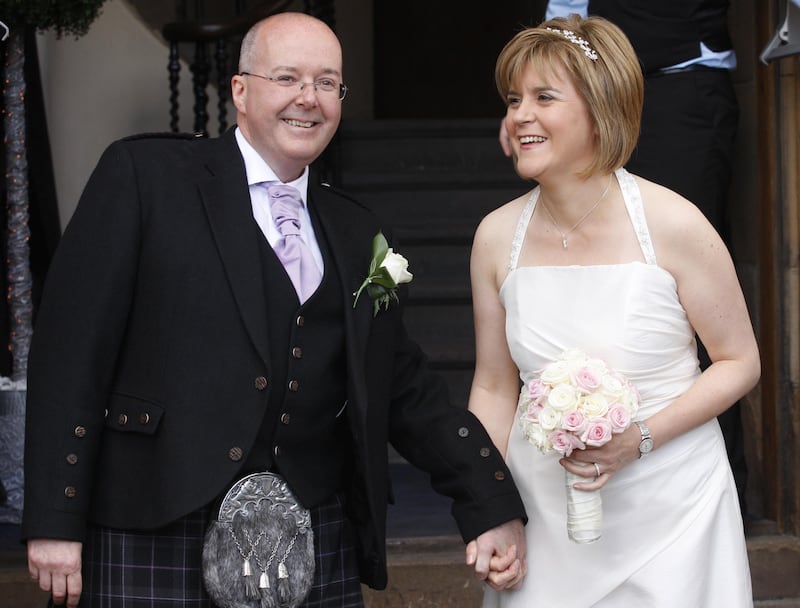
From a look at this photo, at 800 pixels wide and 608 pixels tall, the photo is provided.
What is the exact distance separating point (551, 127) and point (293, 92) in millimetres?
554

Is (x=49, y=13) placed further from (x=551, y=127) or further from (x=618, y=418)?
(x=618, y=418)

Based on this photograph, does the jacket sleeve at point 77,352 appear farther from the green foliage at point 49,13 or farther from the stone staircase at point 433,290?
the green foliage at point 49,13

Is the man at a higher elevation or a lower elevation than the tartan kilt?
higher

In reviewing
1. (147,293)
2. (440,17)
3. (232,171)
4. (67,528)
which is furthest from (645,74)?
(440,17)

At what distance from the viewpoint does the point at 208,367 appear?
107 inches

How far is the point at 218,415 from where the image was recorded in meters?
2.72

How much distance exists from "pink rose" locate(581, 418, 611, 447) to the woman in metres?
0.12

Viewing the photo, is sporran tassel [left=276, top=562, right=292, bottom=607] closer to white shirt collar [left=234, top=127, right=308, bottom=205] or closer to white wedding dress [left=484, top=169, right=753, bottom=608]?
white wedding dress [left=484, top=169, right=753, bottom=608]

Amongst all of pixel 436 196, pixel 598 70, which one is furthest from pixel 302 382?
pixel 436 196

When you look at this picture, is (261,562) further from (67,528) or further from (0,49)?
(0,49)

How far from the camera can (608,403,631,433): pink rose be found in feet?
8.73

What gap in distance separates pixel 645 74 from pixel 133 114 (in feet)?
11.1

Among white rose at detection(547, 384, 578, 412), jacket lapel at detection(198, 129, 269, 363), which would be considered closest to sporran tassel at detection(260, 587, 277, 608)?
jacket lapel at detection(198, 129, 269, 363)

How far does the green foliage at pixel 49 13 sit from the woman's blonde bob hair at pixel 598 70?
2530 mm
